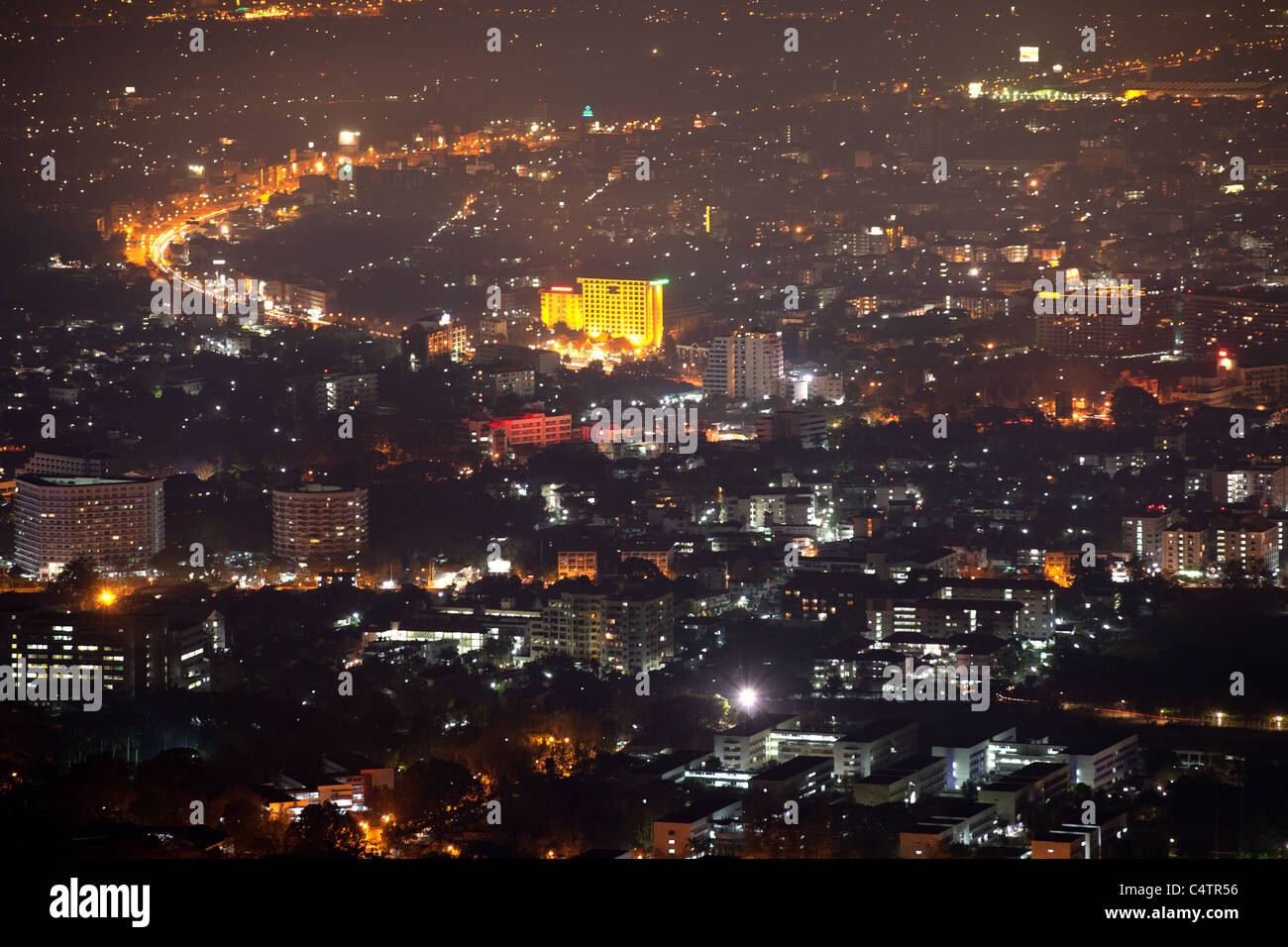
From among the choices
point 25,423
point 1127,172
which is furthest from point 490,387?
point 1127,172

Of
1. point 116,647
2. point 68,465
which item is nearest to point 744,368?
point 68,465

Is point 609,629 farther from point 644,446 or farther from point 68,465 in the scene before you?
point 644,446

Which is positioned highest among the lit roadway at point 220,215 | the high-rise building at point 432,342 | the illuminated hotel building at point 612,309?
the lit roadway at point 220,215

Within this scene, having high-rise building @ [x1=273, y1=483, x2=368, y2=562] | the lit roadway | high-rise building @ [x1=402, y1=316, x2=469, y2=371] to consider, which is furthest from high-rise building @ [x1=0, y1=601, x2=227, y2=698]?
the lit roadway

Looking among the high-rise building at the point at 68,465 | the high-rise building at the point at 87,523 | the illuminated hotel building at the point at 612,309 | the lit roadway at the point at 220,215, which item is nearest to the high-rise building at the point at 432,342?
the illuminated hotel building at the point at 612,309

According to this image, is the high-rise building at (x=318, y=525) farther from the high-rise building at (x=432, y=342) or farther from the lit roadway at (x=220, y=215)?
the lit roadway at (x=220, y=215)

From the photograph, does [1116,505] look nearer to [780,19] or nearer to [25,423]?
[25,423]
